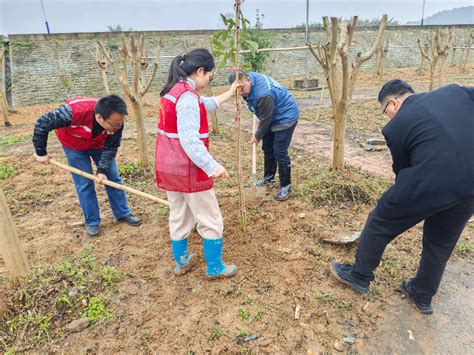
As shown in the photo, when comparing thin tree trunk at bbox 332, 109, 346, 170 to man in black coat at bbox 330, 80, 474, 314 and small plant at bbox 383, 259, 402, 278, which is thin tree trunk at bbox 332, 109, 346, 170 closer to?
small plant at bbox 383, 259, 402, 278

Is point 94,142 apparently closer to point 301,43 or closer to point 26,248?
point 26,248

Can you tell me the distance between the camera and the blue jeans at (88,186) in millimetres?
3402

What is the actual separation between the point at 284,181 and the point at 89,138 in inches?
91.2

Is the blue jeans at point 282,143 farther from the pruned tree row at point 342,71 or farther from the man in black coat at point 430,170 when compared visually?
the man in black coat at point 430,170

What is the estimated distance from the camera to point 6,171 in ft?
18.2

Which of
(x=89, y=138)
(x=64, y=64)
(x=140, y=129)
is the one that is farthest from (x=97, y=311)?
(x=64, y=64)

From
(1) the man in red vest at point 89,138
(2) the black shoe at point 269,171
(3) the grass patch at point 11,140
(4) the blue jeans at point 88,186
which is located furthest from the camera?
(3) the grass patch at point 11,140

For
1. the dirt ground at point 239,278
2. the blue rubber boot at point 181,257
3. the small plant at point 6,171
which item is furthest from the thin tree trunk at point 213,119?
the blue rubber boot at point 181,257

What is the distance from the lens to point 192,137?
2.15 meters

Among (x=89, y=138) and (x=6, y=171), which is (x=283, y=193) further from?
(x=6, y=171)

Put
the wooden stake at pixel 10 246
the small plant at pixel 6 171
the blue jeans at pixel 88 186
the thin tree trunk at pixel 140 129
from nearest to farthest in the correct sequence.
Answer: the wooden stake at pixel 10 246 < the blue jeans at pixel 88 186 < the thin tree trunk at pixel 140 129 < the small plant at pixel 6 171

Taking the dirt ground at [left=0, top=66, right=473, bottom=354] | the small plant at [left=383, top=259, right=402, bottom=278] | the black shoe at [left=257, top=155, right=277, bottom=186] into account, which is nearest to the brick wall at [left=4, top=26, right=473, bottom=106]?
the black shoe at [left=257, top=155, right=277, bottom=186]

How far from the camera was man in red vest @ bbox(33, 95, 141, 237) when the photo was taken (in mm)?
2977

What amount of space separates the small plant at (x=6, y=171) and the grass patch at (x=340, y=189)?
472cm
